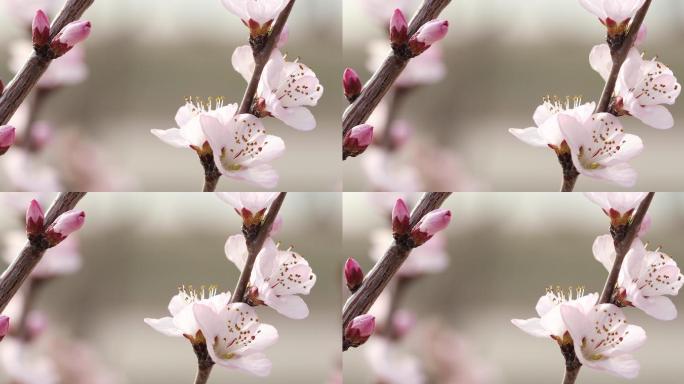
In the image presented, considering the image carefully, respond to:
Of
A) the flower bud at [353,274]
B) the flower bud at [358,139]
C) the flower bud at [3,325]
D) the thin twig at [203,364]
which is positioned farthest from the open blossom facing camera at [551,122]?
the flower bud at [3,325]

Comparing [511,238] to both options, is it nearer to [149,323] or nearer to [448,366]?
[448,366]

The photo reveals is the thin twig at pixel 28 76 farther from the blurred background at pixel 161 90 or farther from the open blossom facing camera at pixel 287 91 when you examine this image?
the open blossom facing camera at pixel 287 91

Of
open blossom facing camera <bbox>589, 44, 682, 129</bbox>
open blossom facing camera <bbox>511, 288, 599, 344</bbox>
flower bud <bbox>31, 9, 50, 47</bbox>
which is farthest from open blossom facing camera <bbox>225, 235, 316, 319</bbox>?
open blossom facing camera <bbox>589, 44, 682, 129</bbox>

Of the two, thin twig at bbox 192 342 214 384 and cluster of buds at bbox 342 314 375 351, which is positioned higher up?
cluster of buds at bbox 342 314 375 351

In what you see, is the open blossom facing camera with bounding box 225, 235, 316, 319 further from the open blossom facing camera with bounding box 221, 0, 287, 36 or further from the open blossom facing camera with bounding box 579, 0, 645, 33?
the open blossom facing camera with bounding box 579, 0, 645, 33

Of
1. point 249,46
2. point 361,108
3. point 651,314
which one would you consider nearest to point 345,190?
point 361,108

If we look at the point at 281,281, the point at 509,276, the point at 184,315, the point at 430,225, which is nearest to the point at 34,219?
the point at 184,315
